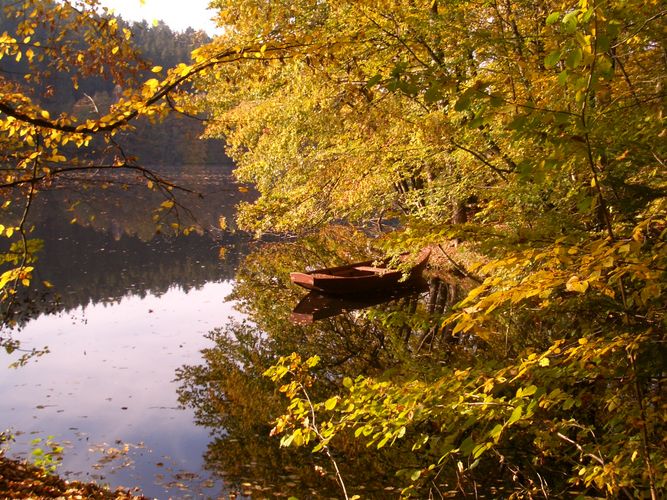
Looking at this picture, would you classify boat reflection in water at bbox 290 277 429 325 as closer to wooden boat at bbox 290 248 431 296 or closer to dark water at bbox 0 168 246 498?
wooden boat at bbox 290 248 431 296

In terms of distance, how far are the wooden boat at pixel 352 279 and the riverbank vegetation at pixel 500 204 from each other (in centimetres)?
235

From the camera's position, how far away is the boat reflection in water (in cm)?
1205

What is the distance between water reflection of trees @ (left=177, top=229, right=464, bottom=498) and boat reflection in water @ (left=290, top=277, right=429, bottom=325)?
10.4 inches

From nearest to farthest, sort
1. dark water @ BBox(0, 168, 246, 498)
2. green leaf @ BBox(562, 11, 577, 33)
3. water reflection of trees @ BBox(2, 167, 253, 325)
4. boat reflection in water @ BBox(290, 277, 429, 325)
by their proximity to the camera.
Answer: green leaf @ BBox(562, 11, 577, 33)
dark water @ BBox(0, 168, 246, 498)
boat reflection in water @ BBox(290, 277, 429, 325)
water reflection of trees @ BBox(2, 167, 253, 325)

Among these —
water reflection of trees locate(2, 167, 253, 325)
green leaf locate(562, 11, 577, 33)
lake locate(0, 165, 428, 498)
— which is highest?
water reflection of trees locate(2, 167, 253, 325)

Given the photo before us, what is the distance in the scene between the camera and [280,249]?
21.7 m

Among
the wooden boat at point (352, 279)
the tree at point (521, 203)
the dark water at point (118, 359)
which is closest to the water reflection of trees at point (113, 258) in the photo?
the dark water at point (118, 359)

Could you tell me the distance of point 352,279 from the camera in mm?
12695

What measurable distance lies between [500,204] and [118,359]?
23.1 feet

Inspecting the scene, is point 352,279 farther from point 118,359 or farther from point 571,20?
point 571,20

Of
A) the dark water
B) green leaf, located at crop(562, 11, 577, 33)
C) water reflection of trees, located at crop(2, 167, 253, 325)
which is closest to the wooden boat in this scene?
the dark water

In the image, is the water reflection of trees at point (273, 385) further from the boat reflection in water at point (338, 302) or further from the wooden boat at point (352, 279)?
the wooden boat at point (352, 279)

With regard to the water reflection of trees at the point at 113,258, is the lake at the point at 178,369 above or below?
below

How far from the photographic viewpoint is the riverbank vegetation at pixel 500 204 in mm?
2525
